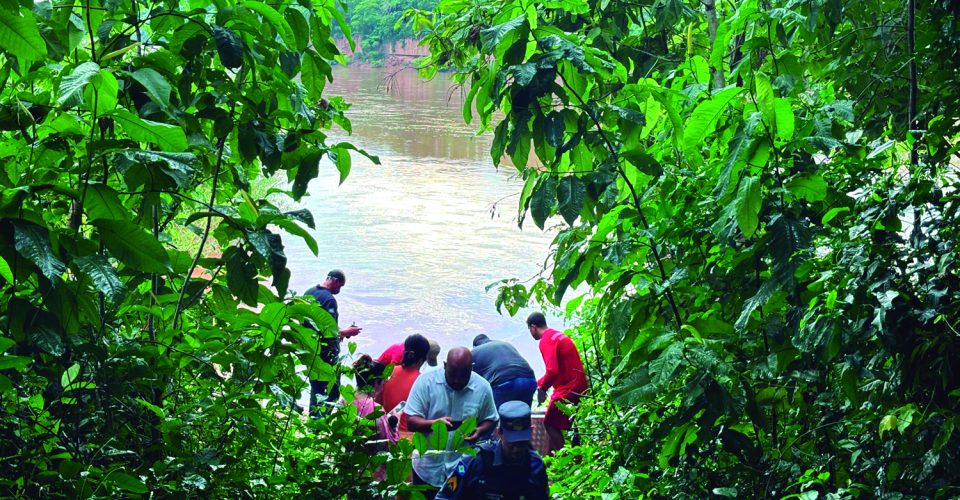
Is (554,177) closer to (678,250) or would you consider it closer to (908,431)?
(678,250)

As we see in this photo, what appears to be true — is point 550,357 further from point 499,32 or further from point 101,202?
point 101,202

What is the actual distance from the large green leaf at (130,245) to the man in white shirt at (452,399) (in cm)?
303

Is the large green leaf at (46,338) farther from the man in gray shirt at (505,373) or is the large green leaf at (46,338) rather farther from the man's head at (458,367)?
the man in gray shirt at (505,373)

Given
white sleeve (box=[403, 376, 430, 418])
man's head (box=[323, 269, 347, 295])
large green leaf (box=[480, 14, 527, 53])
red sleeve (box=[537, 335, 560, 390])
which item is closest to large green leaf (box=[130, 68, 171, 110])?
large green leaf (box=[480, 14, 527, 53])

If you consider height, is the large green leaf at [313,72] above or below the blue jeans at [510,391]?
above

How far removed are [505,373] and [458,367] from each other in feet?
4.21

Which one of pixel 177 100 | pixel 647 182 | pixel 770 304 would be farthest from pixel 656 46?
pixel 177 100

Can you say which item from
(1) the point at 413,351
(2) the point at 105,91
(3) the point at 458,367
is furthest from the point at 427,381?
(2) the point at 105,91

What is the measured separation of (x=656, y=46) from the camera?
4570 mm

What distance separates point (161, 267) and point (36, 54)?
40 cm

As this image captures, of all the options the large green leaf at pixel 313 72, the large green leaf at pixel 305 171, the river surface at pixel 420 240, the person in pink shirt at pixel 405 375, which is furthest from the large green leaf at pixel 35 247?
the river surface at pixel 420 240

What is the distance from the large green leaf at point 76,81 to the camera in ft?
4.64

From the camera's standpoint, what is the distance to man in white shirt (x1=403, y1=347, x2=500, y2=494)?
15.1 ft

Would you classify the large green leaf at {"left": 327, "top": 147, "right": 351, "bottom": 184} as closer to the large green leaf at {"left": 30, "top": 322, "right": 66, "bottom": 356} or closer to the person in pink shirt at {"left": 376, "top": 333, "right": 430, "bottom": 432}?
the large green leaf at {"left": 30, "top": 322, "right": 66, "bottom": 356}
